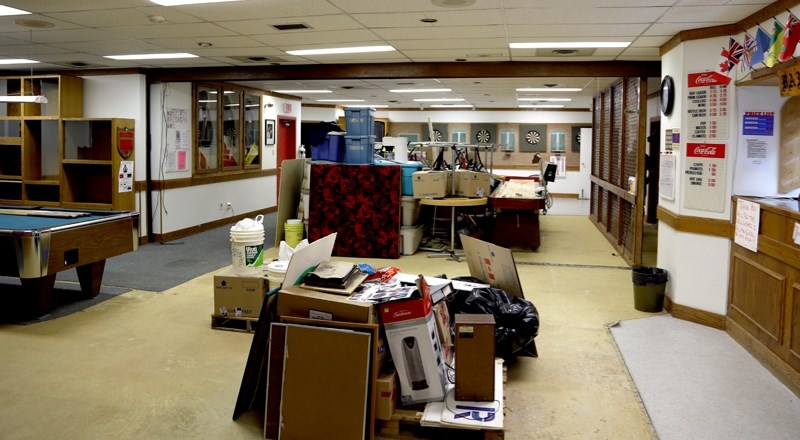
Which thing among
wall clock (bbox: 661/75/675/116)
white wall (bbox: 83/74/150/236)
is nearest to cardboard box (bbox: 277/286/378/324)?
wall clock (bbox: 661/75/675/116)

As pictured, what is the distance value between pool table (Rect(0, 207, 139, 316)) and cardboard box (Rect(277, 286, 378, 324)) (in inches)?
91.6

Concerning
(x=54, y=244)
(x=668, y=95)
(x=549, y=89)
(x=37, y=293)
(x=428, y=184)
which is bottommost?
(x=37, y=293)

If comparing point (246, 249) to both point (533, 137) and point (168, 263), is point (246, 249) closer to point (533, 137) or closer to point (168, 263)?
point (168, 263)

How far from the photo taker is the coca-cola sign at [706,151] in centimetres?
475

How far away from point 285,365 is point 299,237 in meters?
5.07

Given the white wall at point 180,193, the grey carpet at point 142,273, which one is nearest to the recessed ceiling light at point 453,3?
the grey carpet at point 142,273

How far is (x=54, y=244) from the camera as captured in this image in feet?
14.8

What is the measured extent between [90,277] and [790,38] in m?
5.70

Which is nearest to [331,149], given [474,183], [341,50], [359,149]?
[359,149]

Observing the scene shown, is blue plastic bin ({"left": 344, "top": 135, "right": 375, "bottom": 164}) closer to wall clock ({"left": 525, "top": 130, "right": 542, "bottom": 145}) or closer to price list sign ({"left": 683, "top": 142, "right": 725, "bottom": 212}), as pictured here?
price list sign ({"left": 683, "top": 142, "right": 725, "bottom": 212})

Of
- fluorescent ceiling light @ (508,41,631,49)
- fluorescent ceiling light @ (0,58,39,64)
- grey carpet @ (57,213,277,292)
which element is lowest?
grey carpet @ (57,213,277,292)

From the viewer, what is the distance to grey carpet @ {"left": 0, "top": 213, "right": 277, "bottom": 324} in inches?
206

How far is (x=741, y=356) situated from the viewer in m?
4.18

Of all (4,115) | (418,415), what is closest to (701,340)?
(418,415)
